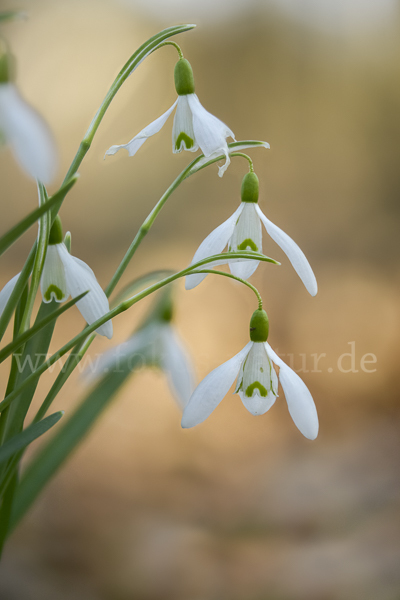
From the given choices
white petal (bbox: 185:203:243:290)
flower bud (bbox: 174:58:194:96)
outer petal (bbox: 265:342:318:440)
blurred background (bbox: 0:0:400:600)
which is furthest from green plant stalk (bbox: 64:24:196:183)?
blurred background (bbox: 0:0:400:600)

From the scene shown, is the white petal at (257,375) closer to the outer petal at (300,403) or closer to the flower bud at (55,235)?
the outer petal at (300,403)

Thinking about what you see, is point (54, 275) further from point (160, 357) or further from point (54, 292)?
point (160, 357)

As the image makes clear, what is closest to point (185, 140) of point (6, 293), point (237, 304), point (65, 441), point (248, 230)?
point (248, 230)

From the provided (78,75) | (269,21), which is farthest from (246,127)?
(78,75)

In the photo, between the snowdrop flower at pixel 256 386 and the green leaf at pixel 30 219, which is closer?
the green leaf at pixel 30 219

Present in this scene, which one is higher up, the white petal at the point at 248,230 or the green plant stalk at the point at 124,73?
the green plant stalk at the point at 124,73

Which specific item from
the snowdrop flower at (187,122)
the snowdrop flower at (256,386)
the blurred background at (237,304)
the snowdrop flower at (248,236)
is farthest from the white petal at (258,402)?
the blurred background at (237,304)
